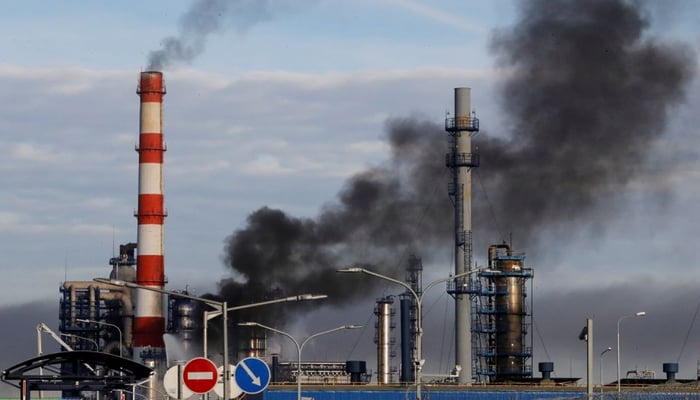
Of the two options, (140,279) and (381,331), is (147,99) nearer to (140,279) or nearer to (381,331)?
(140,279)

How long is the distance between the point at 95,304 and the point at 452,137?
1382 inches

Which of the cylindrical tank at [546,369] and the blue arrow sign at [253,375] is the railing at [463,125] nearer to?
the cylindrical tank at [546,369]

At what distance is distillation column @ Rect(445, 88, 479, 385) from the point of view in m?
115

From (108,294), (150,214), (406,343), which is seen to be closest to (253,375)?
(150,214)

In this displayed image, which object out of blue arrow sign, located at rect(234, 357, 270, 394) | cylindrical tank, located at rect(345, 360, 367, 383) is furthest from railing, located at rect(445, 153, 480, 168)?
blue arrow sign, located at rect(234, 357, 270, 394)

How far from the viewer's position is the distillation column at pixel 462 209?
115 metres

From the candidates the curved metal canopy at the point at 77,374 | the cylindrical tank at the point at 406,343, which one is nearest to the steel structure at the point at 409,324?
the cylindrical tank at the point at 406,343

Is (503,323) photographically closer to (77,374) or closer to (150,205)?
(150,205)

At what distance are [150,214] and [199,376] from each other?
8867cm

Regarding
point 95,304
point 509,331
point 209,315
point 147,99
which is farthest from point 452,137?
point 209,315

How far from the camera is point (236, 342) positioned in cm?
12256

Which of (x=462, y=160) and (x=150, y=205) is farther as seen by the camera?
(x=462, y=160)

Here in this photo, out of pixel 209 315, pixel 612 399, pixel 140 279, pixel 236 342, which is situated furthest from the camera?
pixel 236 342

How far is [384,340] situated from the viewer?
12525 centimetres
